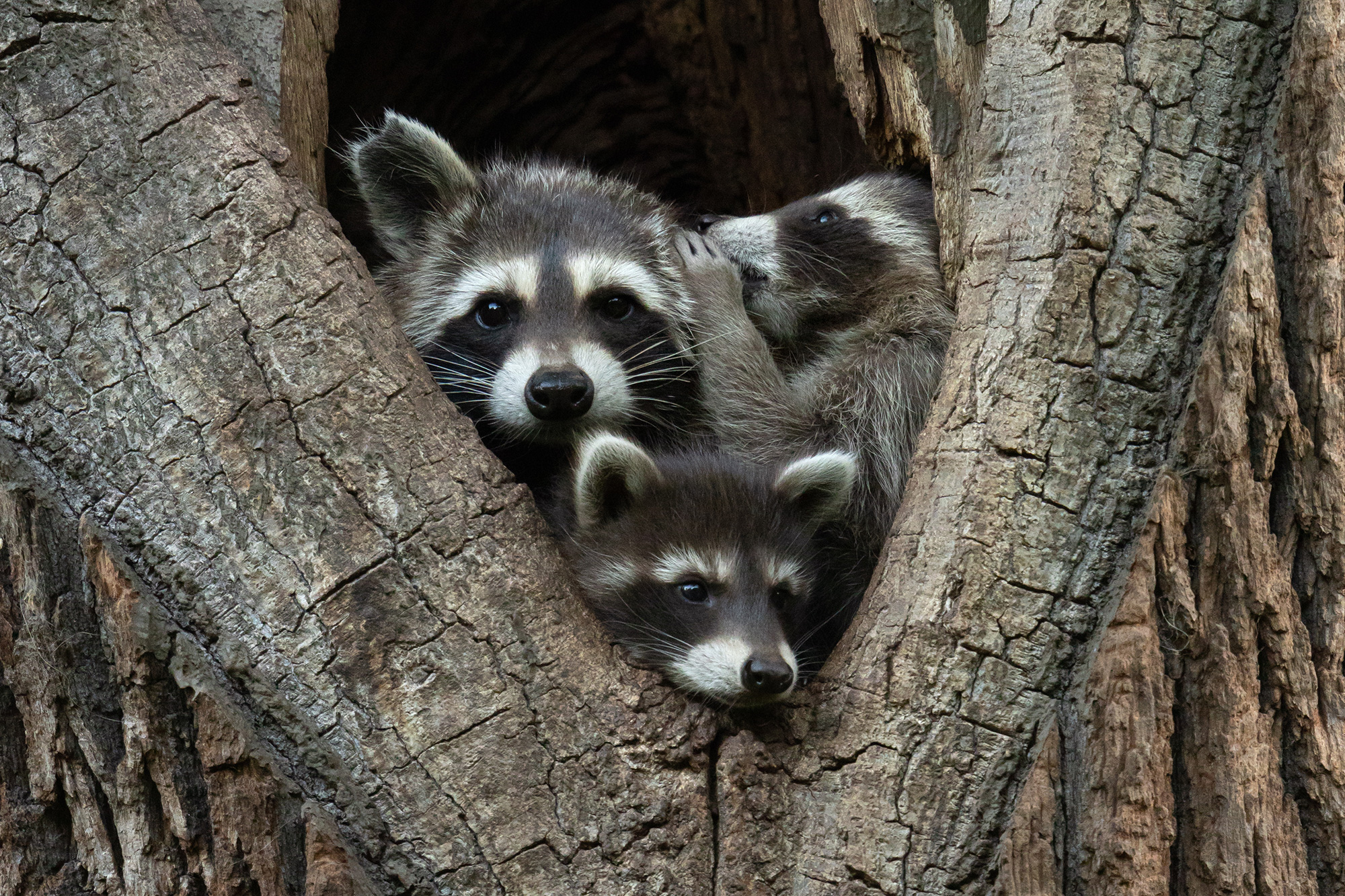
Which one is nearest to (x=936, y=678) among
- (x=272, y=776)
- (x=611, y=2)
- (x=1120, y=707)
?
(x=1120, y=707)

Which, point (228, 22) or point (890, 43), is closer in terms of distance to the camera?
point (228, 22)

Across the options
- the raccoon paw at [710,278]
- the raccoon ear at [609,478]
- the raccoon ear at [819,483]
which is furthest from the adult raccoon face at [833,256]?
the raccoon ear at [609,478]

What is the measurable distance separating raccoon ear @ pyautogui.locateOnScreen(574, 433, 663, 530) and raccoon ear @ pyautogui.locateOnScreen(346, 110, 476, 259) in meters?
1.22

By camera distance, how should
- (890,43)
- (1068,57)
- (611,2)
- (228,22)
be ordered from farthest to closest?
(611,2) → (890,43) → (228,22) → (1068,57)

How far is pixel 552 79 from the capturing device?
5387 millimetres

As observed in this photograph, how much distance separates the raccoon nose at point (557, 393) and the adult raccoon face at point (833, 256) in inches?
40.3

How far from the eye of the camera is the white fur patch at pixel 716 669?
2.70 metres

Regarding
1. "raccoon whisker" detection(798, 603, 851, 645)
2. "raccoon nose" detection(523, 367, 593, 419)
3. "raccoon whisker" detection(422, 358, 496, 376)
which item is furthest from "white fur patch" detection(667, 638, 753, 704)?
"raccoon whisker" detection(422, 358, 496, 376)

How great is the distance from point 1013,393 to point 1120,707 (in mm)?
684

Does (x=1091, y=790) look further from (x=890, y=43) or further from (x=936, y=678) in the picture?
(x=890, y=43)

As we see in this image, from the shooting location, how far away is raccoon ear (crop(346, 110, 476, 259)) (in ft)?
12.9

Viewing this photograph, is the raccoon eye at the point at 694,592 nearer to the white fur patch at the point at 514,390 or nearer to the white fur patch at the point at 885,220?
the white fur patch at the point at 514,390

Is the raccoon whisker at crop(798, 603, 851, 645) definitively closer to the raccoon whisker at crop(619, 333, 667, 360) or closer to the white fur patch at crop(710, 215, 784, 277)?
the raccoon whisker at crop(619, 333, 667, 360)

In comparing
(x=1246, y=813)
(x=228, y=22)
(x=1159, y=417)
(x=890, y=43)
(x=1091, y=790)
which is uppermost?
(x=228, y=22)
